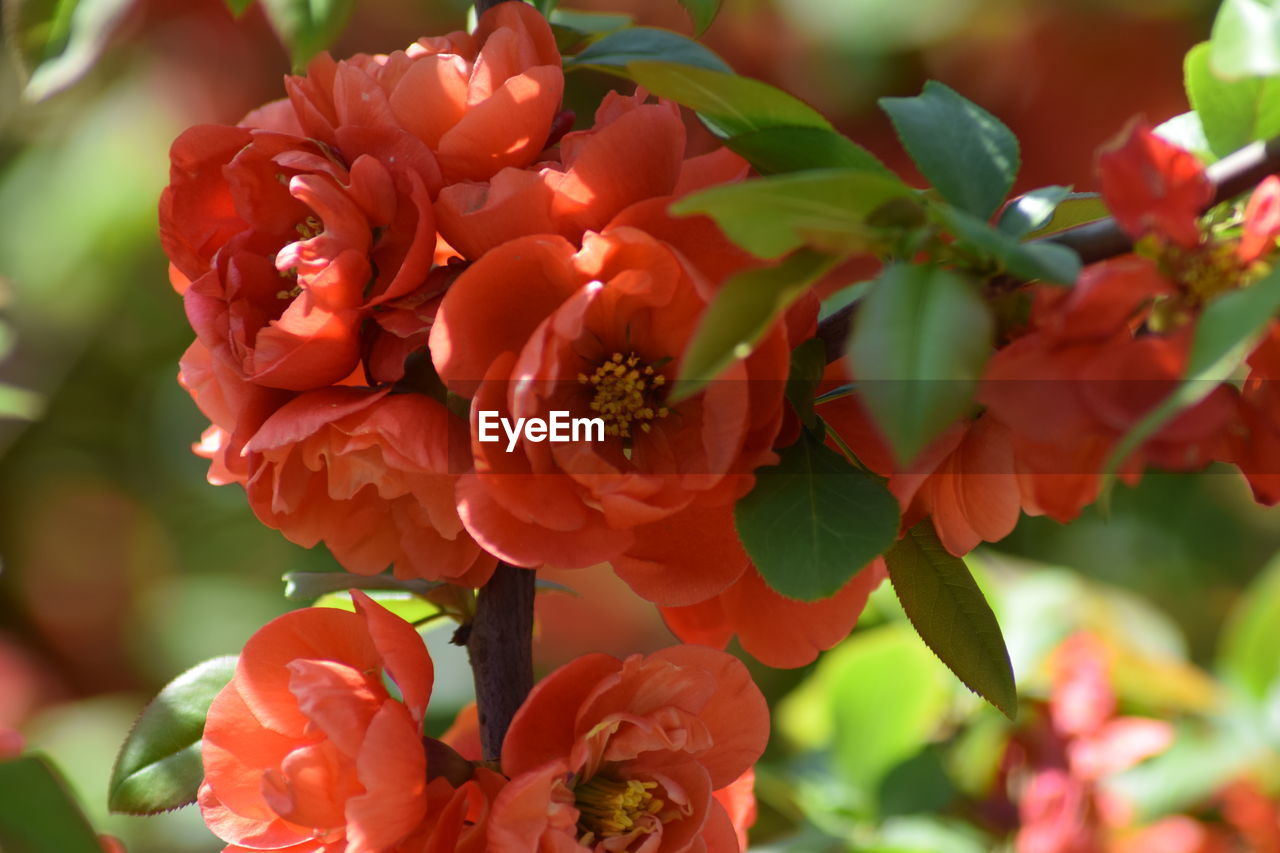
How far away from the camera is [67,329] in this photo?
5.50 feet

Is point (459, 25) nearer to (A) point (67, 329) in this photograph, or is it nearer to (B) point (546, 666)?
(A) point (67, 329)

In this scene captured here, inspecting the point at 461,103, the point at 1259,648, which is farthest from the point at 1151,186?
the point at 1259,648

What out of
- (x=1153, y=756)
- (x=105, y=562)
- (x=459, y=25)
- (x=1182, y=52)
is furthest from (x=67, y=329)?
(x=1182, y=52)

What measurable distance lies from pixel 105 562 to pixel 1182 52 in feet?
5.89

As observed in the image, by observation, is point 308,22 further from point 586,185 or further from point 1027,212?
point 1027,212

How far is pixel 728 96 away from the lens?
0.50 metres

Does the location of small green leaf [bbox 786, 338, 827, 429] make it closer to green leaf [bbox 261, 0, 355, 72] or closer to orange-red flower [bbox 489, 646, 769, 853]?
orange-red flower [bbox 489, 646, 769, 853]

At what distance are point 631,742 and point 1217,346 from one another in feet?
0.91

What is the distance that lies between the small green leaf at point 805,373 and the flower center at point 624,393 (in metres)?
0.06

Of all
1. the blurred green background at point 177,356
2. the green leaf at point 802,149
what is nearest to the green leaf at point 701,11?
the green leaf at point 802,149

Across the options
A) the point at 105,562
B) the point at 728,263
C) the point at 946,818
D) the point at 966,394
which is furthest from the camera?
the point at 105,562

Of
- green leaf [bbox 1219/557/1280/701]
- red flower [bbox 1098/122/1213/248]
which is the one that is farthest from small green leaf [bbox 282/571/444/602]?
green leaf [bbox 1219/557/1280/701]

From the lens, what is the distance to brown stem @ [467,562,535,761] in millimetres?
616

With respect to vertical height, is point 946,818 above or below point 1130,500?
above
